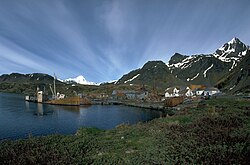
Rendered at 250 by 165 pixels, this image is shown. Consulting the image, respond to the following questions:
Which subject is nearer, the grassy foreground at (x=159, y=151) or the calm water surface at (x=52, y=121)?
the grassy foreground at (x=159, y=151)

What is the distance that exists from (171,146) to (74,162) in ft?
18.0

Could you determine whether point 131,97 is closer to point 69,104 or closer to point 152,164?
point 69,104

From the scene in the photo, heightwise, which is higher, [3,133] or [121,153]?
[121,153]

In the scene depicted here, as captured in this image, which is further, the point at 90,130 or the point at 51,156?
the point at 90,130

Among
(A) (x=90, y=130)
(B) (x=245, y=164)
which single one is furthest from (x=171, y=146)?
(A) (x=90, y=130)

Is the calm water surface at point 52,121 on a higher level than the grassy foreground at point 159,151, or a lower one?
lower

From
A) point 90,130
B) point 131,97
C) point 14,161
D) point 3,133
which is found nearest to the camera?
point 14,161

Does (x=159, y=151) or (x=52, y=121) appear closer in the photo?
(x=159, y=151)

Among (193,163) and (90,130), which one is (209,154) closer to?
(193,163)

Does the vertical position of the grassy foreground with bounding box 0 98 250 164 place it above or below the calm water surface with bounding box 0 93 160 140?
above

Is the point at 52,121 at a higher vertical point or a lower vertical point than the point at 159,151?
lower

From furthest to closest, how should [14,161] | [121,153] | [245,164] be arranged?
[121,153] < [14,161] < [245,164]

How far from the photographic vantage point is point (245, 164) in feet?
25.8

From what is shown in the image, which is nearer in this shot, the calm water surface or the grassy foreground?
the grassy foreground
